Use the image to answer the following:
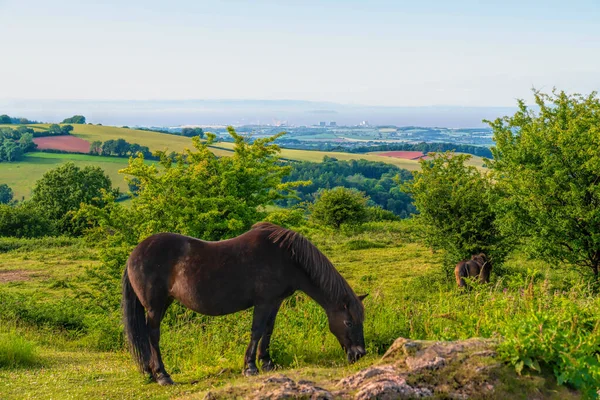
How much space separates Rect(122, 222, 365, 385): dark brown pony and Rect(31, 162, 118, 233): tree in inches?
1452

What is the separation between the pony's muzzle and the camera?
6301mm

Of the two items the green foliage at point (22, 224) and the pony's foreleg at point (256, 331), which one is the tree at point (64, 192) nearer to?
the green foliage at point (22, 224)

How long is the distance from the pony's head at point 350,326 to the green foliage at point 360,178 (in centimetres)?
6222

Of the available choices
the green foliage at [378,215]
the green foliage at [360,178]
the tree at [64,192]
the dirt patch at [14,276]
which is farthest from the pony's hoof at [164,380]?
the green foliage at [360,178]

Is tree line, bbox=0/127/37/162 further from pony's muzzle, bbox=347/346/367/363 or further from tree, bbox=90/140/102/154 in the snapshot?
pony's muzzle, bbox=347/346/367/363

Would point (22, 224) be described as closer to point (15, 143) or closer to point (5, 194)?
point (5, 194)

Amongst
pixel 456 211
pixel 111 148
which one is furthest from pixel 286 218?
pixel 111 148

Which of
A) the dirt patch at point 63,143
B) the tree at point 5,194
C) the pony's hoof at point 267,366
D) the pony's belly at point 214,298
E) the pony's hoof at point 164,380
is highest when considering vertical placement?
the pony's belly at point 214,298

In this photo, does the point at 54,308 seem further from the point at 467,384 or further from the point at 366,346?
the point at 467,384

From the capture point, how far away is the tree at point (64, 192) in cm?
4156

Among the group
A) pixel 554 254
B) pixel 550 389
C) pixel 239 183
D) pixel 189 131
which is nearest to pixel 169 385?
pixel 550 389

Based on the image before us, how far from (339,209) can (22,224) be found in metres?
21.1

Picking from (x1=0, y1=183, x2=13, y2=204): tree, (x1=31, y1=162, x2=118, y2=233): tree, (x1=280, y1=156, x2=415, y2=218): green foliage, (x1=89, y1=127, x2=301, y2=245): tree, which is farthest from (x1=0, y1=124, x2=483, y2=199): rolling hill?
(x1=89, y1=127, x2=301, y2=245): tree

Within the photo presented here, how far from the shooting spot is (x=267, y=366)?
628 cm
